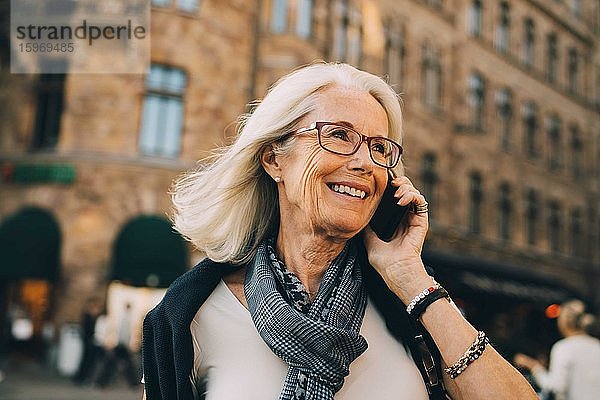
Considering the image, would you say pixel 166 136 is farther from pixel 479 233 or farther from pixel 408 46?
pixel 479 233

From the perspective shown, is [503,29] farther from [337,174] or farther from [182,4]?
[337,174]

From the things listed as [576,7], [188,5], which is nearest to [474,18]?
[576,7]

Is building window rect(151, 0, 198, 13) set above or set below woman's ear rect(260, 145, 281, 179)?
above

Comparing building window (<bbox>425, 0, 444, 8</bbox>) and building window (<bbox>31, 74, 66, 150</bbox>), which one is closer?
building window (<bbox>31, 74, 66, 150</bbox>)

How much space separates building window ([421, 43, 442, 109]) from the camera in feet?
70.4

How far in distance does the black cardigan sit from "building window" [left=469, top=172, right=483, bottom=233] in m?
21.4

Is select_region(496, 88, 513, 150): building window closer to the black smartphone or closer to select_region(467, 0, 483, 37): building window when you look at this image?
select_region(467, 0, 483, 37): building window

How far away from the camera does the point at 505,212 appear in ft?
80.4

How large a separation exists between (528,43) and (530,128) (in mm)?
3197

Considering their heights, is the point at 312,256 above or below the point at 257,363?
above

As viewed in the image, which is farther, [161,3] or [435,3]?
[435,3]

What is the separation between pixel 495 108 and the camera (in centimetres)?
2412

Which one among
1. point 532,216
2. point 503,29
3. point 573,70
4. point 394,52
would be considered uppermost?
point 503,29

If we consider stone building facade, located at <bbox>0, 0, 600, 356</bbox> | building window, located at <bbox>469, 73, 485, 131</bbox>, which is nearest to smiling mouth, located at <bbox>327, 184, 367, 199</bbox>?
stone building facade, located at <bbox>0, 0, 600, 356</bbox>
